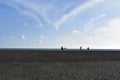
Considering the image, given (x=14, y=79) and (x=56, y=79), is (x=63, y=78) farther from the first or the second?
(x=14, y=79)

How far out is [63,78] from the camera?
2272 cm

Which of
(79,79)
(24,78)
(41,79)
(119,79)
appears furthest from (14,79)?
(119,79)

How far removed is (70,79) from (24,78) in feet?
14.4

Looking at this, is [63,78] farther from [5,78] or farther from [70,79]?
[5,78]

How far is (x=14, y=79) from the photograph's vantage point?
22.1 meters

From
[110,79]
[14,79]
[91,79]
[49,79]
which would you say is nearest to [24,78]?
[14,79]

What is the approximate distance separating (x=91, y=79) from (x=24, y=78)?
6.33m

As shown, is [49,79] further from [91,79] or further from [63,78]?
[91,79]

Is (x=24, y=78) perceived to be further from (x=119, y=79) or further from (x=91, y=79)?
(x=119, y=79)

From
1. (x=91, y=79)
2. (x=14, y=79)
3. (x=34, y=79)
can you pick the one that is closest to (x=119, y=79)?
(x=91, y=79)

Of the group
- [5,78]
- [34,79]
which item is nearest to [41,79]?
→ [34,79]

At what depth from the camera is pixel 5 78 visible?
74.3 feet

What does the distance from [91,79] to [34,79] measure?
5296mm

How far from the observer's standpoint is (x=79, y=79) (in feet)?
72.3
